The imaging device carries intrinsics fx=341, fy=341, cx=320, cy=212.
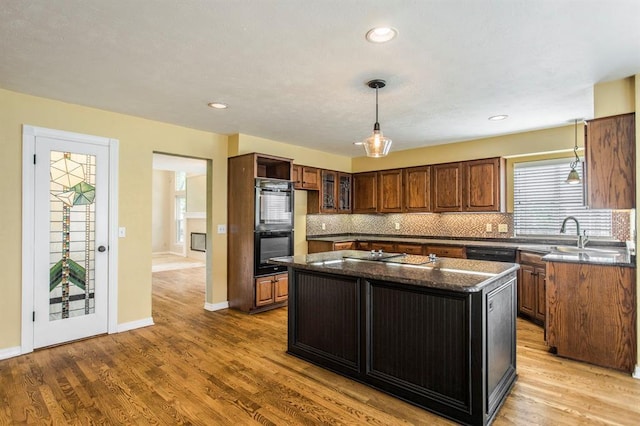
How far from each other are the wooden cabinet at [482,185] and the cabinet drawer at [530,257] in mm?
841

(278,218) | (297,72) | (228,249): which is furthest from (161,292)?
(297,72)

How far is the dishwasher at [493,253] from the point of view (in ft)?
14.6

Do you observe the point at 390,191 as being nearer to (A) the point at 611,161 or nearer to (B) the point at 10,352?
(A) the point at 611,161

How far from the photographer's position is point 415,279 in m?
2.23

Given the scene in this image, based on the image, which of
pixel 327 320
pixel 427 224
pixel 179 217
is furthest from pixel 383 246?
pixel 179 217

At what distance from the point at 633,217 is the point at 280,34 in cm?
322

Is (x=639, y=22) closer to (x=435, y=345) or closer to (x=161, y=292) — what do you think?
(x=435, y=345)

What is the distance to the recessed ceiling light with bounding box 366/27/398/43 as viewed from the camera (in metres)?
2.15

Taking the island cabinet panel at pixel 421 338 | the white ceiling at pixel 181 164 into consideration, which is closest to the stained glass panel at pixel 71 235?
the island cabinet panel at pixel 421 338

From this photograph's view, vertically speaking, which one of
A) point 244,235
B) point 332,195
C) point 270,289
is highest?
point 332,195

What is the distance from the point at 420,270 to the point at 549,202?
11.3 feet

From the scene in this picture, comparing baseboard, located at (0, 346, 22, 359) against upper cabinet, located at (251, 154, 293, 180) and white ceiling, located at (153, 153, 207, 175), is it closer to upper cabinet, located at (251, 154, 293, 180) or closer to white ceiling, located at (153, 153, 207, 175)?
upper cabinet, located at (251, 154, 293, 180)

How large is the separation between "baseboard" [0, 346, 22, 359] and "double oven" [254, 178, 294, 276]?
247 centimetres

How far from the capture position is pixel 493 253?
461cm
